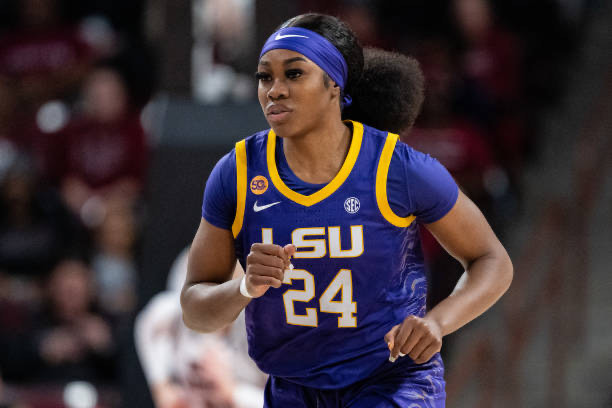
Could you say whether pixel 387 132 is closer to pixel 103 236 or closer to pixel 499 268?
pixel 499 268

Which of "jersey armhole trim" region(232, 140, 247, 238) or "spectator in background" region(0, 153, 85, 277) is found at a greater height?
"jersey armhole trim" region(232, 140, 247, 238)

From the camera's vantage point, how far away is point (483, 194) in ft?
24.4

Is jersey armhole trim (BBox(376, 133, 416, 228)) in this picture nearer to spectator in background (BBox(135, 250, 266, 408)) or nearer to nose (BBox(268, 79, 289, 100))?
nose (BBox(268, 79, 289, 100))

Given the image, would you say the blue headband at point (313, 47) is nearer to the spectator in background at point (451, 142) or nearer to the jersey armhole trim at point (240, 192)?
the jersey armhole trim at point (240, 192)

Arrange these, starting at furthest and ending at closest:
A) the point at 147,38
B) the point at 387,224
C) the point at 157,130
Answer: the point at 147,38 → the point at 157,130 → the point at 387,224

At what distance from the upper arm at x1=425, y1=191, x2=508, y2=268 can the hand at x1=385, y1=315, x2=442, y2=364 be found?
1.23ft

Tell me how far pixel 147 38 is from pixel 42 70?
1.05m

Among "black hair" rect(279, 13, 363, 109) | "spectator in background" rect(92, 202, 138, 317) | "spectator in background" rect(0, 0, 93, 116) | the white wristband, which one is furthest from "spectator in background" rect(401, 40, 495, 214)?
the white wristband

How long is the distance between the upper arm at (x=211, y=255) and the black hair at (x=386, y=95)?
62cm

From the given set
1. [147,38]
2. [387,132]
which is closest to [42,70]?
[147,38]

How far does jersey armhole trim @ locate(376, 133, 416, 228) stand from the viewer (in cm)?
297

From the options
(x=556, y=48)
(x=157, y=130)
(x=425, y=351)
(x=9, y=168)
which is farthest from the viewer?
(x=556, y=48)

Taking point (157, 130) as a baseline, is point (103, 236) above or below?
below

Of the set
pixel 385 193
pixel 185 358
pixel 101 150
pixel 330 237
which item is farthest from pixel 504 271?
pixel 101 150
